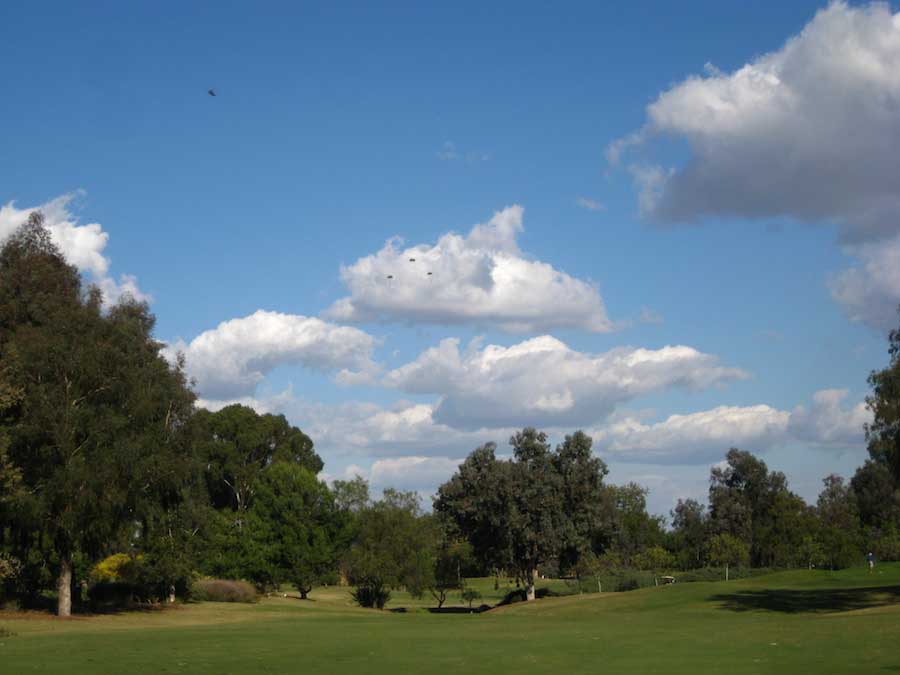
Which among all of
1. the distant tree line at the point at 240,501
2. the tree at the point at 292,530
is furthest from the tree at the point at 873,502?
the tree at the point at 292,530

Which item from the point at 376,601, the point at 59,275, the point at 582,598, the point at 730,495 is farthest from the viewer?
the point at 730,495

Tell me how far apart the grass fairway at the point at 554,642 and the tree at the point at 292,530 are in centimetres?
3297

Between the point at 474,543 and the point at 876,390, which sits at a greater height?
the point at 876,390

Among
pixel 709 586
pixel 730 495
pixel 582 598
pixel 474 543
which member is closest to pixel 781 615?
pixel 709 586

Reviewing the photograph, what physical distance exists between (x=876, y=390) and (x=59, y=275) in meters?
44.6

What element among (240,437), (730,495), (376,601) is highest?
(240,437)

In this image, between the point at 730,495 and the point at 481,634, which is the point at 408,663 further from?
the point at 730,495

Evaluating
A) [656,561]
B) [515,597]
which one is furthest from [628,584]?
[656,561]

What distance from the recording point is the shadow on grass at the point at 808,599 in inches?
1881

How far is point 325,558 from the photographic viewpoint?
303ft

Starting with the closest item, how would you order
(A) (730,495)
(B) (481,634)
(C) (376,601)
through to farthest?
(B) (481,634), (C) (376,601), (A) (730,495)

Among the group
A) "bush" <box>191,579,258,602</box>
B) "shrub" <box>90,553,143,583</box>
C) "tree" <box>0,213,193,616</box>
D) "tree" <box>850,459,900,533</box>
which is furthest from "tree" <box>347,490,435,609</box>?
"tree" <box>850,459,900,533</box>

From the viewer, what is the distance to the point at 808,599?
5166 cm

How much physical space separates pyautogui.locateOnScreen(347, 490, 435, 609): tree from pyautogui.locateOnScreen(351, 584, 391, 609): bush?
376 millimetres
